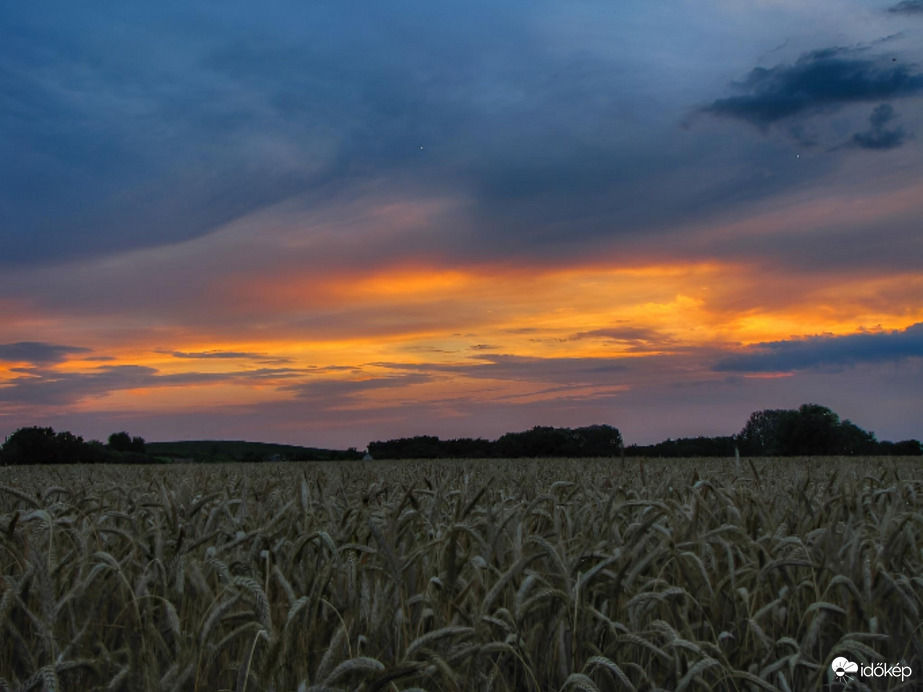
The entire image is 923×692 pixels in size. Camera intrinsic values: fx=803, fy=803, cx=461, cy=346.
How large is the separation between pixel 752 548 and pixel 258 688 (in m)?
2.59

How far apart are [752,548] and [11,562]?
397 centimetres

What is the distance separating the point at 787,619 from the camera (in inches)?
145

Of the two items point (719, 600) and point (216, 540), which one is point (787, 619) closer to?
point (719, 600)

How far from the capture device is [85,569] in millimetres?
3732

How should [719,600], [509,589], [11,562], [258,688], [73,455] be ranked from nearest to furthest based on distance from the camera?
[258,688], [509,589], [719,600], [11,562], [73,455]

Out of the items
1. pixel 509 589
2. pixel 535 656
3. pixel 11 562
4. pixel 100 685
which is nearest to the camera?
pixel 100 685

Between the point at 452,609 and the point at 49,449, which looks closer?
the point at 452,609

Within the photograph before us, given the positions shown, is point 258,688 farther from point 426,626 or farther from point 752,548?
point 752,548

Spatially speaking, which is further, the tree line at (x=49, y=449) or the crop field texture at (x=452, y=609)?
the tree line at (x=49, y=449)

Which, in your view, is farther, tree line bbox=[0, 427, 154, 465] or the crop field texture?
tree line bbox=[0, 427, 154, 465]

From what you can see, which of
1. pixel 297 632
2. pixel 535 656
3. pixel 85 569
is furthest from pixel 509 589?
pixel 85 569

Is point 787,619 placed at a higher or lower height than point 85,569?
lower

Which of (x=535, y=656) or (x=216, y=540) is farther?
(x=216, y=540)

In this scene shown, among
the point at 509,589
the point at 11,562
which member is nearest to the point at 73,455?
the point at 11,562
